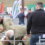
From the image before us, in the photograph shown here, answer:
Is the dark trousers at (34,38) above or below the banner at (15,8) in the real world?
below

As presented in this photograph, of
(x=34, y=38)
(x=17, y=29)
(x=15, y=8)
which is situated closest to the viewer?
(x=34, y=38)

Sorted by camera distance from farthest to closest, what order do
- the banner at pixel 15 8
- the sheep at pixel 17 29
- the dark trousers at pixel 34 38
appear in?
1. the banner at pixel 15 8
2. the sheep at pixel 17 29
3. the dark trousers at pixel 34 38

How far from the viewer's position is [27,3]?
12.5 ft

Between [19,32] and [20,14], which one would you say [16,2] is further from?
[19,32]

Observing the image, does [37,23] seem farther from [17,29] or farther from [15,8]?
[15,8]

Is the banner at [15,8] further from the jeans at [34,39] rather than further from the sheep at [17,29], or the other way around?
the jeans at [34,39]

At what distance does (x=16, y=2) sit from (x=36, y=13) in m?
0.83

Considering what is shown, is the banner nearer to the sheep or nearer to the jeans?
the sheep

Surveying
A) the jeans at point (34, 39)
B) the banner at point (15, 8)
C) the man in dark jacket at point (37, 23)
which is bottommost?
the jeans at point (34, 39)

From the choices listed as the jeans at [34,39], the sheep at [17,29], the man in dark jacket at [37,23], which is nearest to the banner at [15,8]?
the sheep at [17,29]

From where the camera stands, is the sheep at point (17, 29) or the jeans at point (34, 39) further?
the sheep at point (17, 29)

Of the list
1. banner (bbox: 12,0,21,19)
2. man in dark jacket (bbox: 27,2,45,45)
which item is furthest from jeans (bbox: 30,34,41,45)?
banner (bbox: 12,0,21,19)

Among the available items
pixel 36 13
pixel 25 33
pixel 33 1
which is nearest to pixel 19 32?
pixel 25 33

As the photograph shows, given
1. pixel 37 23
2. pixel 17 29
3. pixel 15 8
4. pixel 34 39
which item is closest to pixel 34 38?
pixel 34 39
